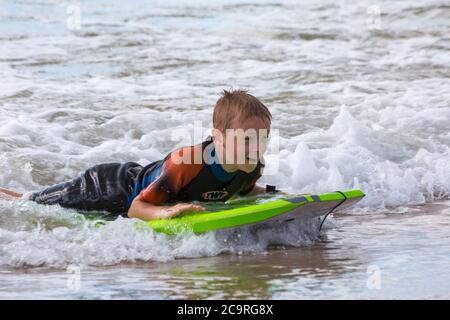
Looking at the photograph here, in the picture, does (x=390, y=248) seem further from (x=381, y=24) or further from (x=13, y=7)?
(x=13, y=7)

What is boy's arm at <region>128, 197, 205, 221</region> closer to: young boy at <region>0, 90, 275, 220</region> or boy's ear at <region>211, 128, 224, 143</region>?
young boy at <region>0, 90, 275, 220</region>

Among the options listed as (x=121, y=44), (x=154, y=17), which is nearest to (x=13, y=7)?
(x=154, y=17)

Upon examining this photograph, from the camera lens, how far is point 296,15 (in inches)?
671

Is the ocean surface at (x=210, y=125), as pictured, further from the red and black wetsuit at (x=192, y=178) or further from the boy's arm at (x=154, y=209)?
the red and black wetsuit at (x=192, y=178)

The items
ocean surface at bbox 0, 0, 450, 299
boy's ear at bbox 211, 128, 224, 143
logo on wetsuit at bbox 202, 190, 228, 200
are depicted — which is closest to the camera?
ocean surface at bbox 0, 0, 450, 299

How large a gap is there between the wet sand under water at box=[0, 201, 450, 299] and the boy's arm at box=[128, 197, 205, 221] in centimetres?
28

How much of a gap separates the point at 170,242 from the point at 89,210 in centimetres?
87

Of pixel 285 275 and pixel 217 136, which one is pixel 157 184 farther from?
pixel 285 275

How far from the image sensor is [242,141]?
5090 millimetres

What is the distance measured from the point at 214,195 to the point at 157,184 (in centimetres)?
37

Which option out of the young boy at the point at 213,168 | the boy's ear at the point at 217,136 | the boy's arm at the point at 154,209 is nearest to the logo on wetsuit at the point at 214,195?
the young boy at the point at 213,168

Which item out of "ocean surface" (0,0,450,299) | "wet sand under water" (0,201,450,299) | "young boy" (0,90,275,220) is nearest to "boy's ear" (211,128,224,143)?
"young boy" (0,90,275,220)

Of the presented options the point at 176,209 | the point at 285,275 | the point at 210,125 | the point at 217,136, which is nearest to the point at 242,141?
the point at 217,136

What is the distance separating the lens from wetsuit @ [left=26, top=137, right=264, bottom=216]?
5.19m
